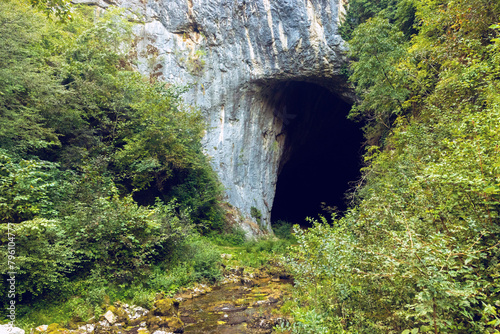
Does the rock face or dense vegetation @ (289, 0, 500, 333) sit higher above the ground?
the rock face

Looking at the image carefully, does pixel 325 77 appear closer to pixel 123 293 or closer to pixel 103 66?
pixel 103 66

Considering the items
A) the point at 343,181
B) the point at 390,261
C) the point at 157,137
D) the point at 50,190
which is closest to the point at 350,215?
the point at 390,261

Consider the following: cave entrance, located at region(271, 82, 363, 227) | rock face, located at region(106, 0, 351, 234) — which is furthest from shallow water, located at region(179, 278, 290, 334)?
cave entrance, located at region(271, 82, 363, 227)

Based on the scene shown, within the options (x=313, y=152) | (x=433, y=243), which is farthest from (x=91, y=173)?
(x=313, y=152)

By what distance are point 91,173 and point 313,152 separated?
66.7ft

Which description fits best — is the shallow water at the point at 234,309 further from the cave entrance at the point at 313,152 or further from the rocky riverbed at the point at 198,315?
the cave entrance at the point at 313,152

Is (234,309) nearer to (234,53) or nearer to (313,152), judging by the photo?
(234,53)

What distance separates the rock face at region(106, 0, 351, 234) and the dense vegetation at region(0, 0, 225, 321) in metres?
2.00

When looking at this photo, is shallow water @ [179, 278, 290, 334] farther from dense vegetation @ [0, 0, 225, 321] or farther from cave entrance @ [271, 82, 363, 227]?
cave entrance @ [271, 82, 363, 227]

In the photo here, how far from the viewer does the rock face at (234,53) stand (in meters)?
16.2

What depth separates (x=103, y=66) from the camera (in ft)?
40.2

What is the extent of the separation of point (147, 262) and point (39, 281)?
2.89 m

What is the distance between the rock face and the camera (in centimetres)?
1620

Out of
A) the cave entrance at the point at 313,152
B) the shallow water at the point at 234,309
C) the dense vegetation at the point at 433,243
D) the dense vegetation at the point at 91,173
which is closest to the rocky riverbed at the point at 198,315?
the shallow water at the point at 234,309
